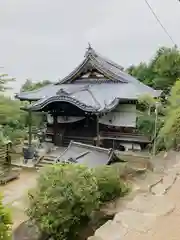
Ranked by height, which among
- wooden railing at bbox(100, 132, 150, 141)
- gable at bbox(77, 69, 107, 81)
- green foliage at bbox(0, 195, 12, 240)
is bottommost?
green foliage at bbox(0, 195, 12, 240)

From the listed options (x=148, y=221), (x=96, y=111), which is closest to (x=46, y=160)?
(x=96, y=111)

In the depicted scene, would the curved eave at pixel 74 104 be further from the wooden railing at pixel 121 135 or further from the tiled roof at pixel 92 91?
the wooden railing at pixel 121 135

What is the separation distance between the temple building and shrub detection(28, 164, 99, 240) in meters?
6.97

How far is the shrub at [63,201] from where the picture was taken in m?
5.75

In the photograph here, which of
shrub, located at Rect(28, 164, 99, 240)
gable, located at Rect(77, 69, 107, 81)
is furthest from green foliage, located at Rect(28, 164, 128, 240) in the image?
gable, located at Rect(77, 69, 107, 81)

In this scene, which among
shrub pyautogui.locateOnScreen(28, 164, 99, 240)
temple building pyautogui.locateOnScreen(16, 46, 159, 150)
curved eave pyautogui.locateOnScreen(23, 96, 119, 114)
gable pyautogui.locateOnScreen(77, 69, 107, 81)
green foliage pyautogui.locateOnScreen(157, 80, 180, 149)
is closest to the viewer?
shrub pyautogui.locateOnScreen(28, 164, 99, 240)

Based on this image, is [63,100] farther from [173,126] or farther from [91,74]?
[173,126]

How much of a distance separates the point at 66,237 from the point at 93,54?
12.5 meters

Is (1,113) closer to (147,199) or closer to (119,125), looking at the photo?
(147,199)

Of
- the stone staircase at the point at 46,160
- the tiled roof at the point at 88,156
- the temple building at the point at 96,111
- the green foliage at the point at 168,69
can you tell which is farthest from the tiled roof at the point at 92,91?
the green foliage at the point at 168,69

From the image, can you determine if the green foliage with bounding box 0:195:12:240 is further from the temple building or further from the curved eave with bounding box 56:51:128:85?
the curved eave with bounding box 56:51:128:85

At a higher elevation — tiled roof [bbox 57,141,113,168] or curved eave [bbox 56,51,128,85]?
curved eave [bbox 56,51,128,85]

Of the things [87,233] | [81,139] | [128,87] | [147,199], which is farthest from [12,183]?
[128,87]

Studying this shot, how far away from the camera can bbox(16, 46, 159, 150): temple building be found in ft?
45.3
